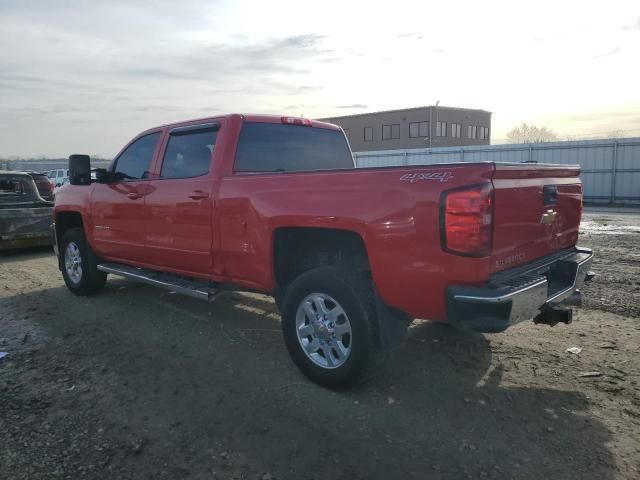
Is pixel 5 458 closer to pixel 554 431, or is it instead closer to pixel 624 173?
pixel 554 431

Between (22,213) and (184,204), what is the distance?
6663mm

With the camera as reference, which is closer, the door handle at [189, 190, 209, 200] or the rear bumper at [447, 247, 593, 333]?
the rear bumper at [447, 247, 593, 333]

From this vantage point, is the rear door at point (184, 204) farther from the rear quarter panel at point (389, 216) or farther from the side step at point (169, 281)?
the rear quarter panel at point (389, 216)

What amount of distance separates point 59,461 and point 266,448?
1.17 m

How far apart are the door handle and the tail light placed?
2329 millimetres

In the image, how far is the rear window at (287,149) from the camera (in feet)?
15.2

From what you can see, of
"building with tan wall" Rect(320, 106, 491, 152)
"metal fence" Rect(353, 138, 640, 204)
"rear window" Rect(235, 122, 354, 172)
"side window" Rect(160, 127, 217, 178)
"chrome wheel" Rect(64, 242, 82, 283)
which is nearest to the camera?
"rear window" Rect(235, 122, 354, 172)

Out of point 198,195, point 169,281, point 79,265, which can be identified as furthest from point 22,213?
point 198,195

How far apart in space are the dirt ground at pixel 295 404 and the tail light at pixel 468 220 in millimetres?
1161

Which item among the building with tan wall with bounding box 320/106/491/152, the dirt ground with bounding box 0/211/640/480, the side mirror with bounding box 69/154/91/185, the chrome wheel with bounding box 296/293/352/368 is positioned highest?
the building with tan wall with bounding box 320/106/491/152

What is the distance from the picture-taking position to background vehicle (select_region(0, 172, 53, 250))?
377 inches

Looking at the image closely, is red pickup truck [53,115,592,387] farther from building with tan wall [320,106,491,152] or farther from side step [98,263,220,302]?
building with tan wall [320,106,491,152]

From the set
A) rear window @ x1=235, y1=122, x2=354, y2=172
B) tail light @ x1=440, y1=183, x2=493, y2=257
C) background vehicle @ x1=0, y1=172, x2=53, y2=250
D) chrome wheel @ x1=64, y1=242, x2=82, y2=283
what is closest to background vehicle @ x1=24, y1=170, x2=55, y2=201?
background vehicle @ x1=0, y1=172, x2=53, y2=250

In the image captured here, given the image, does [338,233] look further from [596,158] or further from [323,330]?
[596,158]
